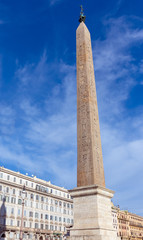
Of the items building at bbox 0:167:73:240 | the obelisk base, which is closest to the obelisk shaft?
the obelisk base

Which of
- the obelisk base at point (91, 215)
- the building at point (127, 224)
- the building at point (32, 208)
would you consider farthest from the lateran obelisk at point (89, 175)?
the building at point (127, 224)

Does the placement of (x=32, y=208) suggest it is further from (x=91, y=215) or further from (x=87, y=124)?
(x=91, y=215)

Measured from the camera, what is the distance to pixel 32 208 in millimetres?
54188

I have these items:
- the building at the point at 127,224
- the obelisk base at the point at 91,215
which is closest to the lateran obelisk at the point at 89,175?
the obelisk base at the point at 91,215

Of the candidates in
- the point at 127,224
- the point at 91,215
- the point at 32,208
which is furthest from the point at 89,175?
the point at 127,224

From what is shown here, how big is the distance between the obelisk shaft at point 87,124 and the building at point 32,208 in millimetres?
27158

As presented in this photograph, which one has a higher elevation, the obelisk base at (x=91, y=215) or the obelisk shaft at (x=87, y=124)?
the obelisk shaft at (x=87, y=124)

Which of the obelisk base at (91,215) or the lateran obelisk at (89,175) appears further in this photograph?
the lateran obelisk at (89,175)

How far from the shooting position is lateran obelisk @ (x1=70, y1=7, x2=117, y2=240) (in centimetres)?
1404

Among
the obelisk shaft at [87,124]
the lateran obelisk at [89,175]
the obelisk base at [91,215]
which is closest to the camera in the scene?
the obelisk base at [91,215]

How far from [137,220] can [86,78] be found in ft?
286

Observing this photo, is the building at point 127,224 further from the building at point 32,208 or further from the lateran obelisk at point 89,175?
the lateran obelisk at point 89,175

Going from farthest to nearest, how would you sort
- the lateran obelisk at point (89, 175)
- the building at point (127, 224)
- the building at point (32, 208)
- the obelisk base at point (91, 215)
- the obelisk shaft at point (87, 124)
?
the building at point (127, 224) → the building at point (32, 208) → the obelisk shaft at point (87, 124) → the lateran obelisk at point (89, 175) → the obelisk base at point (91, 215)

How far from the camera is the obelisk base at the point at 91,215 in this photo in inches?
540
